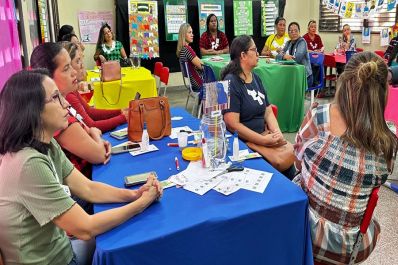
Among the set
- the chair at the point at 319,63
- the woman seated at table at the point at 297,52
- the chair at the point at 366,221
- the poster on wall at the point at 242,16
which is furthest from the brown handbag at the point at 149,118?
the poster on wall at the point at 242,16

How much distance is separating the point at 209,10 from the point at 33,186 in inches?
252

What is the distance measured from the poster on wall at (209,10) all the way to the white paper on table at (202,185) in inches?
229

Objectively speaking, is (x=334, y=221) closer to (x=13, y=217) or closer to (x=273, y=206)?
(x=273, y=206)

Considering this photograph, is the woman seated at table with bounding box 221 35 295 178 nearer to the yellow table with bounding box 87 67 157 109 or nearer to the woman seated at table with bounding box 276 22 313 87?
the yellow table with bounding box 87 67 157 109

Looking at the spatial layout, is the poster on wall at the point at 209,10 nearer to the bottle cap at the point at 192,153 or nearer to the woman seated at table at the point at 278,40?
the woman seated at table at the point at 278,40

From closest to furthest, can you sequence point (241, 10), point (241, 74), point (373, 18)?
point (241, 74) < point (373, 18) < point (241, 10)

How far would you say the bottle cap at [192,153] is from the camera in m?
1.72

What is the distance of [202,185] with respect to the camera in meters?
1.46

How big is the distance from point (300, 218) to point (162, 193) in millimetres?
551

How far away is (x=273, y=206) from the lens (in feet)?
4.22

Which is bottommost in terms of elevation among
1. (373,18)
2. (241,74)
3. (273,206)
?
(273,206)

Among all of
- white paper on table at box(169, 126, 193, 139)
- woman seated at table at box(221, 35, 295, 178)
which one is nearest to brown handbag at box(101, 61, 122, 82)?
woman seated at table at box(221, 35, 295, 178)

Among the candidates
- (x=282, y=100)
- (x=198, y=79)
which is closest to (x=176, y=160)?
(x=282, y=100)

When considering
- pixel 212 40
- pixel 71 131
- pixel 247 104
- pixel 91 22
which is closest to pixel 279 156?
pixel 247 104
